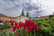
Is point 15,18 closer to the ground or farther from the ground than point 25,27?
farther from the ground

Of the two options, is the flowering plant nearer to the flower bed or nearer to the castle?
the flower bed

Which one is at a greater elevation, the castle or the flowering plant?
the castle

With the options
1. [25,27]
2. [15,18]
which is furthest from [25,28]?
[15,18]

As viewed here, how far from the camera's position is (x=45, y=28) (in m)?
2.01

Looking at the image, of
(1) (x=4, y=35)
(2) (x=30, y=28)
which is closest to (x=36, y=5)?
(2) (x=30, y=28)

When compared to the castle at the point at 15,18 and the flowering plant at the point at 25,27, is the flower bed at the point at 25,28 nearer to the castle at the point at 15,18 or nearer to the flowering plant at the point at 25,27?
the flowering plant at the point at 25,27

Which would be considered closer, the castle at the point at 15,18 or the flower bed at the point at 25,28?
the flower bed at the point at 25,28

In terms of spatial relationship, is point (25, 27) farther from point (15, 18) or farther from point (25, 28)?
point (15, 18)

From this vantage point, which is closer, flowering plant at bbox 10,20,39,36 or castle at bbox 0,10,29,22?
flowering plant at bbox 10,20,39,36

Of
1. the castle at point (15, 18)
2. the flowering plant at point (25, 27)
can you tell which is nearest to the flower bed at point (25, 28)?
the flowering plant at point (25, 27)

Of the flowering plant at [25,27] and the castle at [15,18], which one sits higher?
the castle at [15,18]

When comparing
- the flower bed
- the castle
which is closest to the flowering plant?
the flower bed

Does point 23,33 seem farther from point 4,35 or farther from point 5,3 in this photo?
point 5,3

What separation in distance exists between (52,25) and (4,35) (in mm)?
1231
